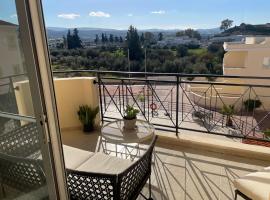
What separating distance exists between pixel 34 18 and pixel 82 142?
279cm

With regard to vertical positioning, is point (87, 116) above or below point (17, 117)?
below

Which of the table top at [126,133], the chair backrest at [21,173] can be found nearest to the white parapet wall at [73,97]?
the table top at [126,133]

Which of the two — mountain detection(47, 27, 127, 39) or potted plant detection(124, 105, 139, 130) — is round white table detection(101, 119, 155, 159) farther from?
mountain detection(47, 27, 127, 39)

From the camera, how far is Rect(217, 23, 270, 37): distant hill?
59.2 feet

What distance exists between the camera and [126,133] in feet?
9.11

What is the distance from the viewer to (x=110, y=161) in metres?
2.20

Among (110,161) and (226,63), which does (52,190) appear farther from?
(226,63)

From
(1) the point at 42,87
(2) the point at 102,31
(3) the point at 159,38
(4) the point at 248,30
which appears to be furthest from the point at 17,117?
(4) the point at 248,30

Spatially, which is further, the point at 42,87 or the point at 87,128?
the point at 87,128

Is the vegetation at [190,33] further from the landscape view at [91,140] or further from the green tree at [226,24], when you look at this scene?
the landscape view at [91,140]

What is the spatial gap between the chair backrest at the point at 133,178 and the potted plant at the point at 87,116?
6.75 feet

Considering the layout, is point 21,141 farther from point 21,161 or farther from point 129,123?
point 129,123

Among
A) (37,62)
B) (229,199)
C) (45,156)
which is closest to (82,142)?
(229,199)

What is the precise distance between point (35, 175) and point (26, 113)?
397 mm
